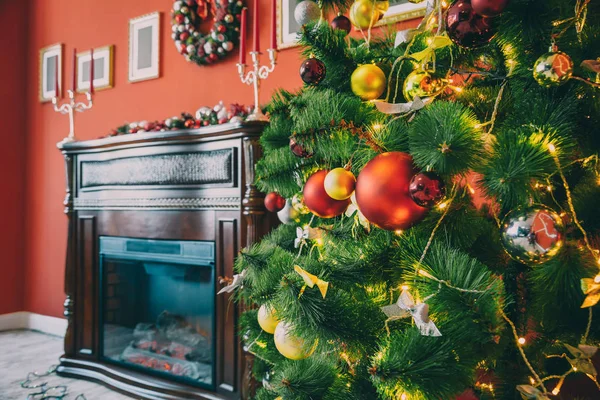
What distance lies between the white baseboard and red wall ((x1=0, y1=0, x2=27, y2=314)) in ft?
0.18

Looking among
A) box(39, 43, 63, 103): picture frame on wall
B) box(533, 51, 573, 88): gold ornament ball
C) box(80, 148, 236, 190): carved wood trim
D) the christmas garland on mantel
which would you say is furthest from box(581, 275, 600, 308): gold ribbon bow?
box(39, 43, 63, 103): picture frame on wall

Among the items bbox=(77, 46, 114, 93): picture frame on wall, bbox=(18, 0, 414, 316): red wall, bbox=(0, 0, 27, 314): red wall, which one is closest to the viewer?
bbox=(18, 0, 414, 316): red wall

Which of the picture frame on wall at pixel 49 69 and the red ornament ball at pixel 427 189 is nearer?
the red ornament ball at pixel 427 189

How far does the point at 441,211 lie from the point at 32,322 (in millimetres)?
3393

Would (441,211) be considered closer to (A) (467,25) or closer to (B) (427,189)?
(B) (427,189)

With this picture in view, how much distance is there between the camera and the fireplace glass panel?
6.16 ft

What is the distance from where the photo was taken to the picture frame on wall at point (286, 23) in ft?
7.03

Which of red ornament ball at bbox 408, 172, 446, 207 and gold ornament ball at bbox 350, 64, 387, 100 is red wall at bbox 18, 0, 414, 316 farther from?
red ornament ball at bbox 408, 172, 446, 207

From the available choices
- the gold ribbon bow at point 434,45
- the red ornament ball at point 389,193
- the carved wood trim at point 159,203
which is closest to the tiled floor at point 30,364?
the carved wood trim at point 159,203

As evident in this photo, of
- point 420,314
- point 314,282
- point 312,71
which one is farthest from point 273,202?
point 420,314

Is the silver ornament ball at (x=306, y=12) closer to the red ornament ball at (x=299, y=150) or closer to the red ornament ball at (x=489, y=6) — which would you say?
the red ornament ball at (x=299, y=150)

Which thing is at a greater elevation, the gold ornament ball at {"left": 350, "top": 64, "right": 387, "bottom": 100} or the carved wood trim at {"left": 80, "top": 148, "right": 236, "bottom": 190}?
the gold ornament ball at {"left": 350, "top": 64, "right": 387, "bottom": 100}

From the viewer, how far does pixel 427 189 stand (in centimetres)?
59

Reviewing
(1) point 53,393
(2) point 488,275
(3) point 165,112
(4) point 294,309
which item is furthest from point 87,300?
(2) point 488,275
